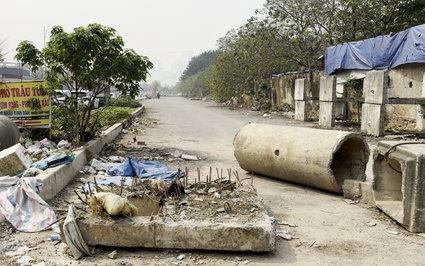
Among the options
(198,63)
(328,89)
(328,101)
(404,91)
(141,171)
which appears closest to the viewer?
(141,171)

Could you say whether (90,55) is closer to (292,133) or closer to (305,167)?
(292,133)

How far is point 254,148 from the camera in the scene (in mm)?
6965

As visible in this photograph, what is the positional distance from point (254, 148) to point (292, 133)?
718mm

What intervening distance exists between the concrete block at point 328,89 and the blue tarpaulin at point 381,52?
82.1 inches

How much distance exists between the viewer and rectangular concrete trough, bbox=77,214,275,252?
3.82 m

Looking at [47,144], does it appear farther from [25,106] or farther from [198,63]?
[198,63]

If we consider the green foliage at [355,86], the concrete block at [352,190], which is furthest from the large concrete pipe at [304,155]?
the green foliage at [355,86]

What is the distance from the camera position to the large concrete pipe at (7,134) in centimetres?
751

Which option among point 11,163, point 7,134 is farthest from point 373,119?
point 11,163

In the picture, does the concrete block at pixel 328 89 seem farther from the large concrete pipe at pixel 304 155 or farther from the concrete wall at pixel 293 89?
the large concrete pipe at pixel 304 155

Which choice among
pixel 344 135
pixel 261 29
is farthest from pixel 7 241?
pixel 261 29

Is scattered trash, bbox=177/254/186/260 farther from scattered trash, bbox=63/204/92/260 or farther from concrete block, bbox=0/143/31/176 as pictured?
concrete block, bbox=0/143/31/176

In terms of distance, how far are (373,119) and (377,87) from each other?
1080mm

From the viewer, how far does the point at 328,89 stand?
15.9 m
